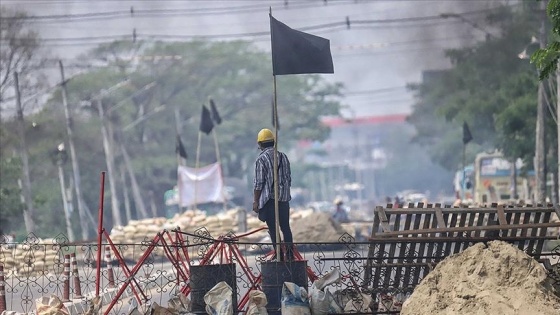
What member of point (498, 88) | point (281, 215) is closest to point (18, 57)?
point (498, 88)

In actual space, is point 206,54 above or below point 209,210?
above

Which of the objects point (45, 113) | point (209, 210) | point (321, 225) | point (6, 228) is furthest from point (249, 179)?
point (321, 225)

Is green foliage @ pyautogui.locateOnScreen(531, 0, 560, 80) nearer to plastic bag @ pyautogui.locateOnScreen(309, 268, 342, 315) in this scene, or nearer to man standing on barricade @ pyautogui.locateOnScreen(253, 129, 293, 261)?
plastic bag @ pyautogui.locateOnScreen(309, 268, 342, 315)

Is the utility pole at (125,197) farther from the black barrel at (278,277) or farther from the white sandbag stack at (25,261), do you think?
the black barrel at (278,277)

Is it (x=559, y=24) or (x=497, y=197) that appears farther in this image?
Result: (x=497, y=197)

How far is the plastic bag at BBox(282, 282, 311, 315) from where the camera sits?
12211mm

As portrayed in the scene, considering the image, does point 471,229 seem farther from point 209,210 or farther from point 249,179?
point 249,179

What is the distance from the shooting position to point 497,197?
5403 cm

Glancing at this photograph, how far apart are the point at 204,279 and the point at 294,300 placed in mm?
1043

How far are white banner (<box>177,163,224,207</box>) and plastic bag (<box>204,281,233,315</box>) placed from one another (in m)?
32.0

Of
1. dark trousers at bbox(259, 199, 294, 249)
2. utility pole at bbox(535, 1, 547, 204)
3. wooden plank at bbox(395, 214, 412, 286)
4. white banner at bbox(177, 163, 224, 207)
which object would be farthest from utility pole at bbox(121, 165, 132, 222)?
wooden plank at bbox(395, 214, 412, 286)

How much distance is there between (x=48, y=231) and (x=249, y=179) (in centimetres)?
4164

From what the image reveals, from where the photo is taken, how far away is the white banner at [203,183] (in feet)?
147

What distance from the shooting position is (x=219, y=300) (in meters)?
12.5
